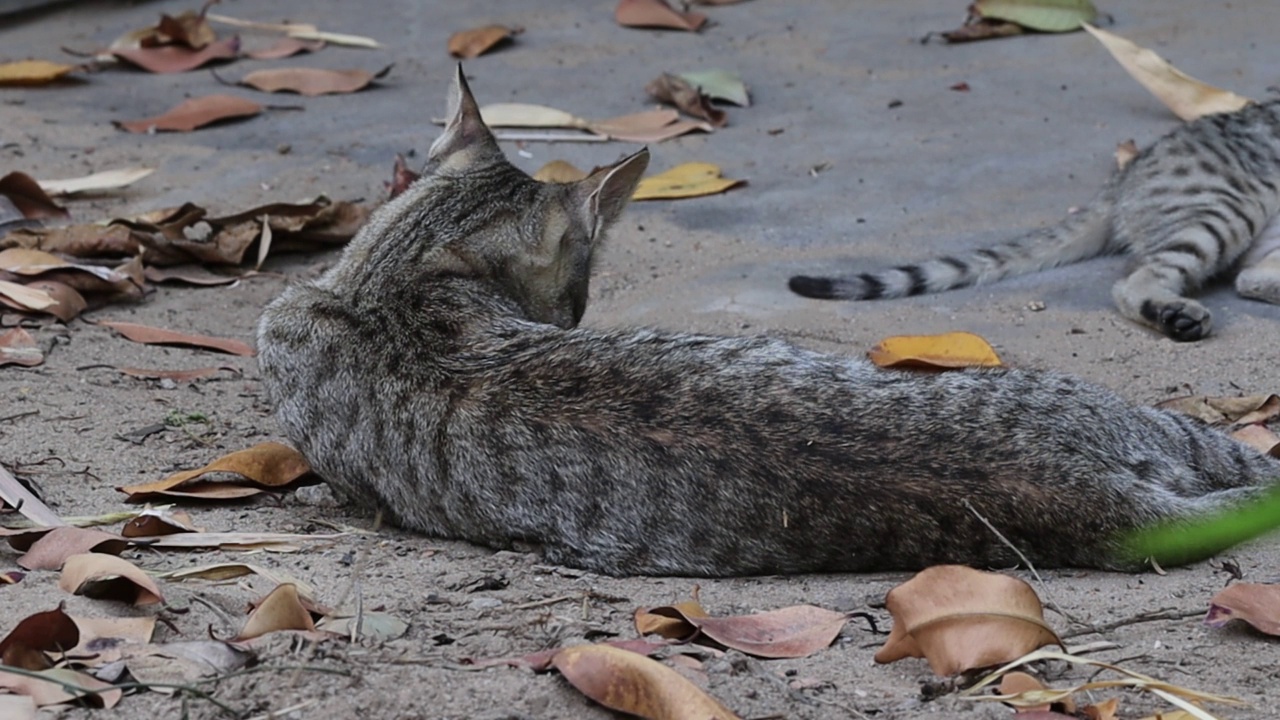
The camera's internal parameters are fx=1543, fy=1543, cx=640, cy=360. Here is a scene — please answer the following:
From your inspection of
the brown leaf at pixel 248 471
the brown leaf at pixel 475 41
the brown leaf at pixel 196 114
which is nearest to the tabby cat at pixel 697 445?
the brown leaf at pixel 248 471

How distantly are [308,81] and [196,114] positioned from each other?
2.61 ft

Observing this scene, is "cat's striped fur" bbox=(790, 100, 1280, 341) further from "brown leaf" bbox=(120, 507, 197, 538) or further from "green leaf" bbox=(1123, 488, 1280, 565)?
"brown leaf" bbox=(120, 507, 197, 538)

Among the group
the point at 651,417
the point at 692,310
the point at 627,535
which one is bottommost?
the point at 692,310

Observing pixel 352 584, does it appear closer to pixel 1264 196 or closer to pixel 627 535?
pixel 627 535

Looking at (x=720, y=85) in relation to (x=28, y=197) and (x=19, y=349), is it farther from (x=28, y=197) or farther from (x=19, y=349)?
(x=19, y=349)

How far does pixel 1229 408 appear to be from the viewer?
525 cm

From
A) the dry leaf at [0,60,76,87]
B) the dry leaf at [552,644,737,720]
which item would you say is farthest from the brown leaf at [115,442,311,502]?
the dry leaf at [0,60,76,87]

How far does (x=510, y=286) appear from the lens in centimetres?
481

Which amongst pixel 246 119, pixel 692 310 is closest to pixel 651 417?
pixel 692 310

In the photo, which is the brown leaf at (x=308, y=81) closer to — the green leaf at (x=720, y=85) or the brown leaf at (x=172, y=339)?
the green leaf at (x=720, y=85)

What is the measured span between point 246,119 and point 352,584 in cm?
552

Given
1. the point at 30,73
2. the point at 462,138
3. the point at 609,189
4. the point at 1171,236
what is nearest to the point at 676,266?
the point at 462,138

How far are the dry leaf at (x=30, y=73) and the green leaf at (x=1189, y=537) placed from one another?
7.30 metres

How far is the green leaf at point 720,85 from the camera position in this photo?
858cm
